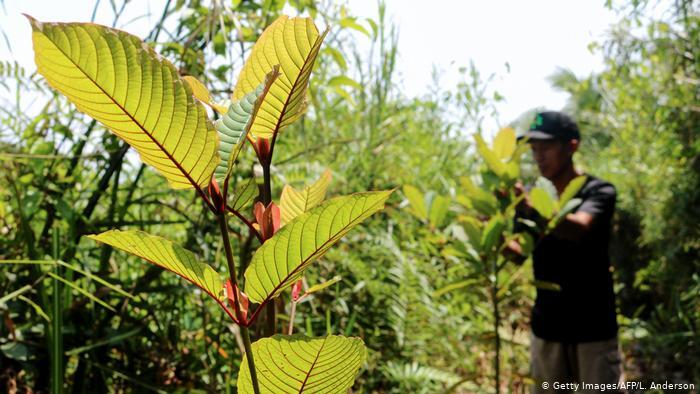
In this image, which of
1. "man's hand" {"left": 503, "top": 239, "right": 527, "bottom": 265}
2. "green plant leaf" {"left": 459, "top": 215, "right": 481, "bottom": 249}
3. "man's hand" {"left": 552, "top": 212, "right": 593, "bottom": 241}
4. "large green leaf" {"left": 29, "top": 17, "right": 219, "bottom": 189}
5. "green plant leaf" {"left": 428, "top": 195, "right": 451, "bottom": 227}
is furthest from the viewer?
"man's hand" {"left": 552, "top": 212, "right": 593, "bottom": 241}

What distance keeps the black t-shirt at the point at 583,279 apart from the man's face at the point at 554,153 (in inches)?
7.5

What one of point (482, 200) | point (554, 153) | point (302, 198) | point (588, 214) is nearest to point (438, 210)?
point (482, 200)

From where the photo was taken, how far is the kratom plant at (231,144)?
0.32 meters

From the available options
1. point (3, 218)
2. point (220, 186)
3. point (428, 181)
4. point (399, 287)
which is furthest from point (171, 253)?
point (428, 181)

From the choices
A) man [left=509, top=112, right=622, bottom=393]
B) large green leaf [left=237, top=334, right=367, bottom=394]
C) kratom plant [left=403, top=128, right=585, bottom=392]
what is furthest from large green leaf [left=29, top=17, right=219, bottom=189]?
man [left=509, top=112, right=622, bottom=393]

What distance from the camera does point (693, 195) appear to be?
4.46 meters

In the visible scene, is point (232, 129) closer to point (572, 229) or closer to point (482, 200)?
point (482, 200)

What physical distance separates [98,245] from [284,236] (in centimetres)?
96

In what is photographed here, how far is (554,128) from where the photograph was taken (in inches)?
109

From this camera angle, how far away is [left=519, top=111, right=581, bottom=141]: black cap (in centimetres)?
275

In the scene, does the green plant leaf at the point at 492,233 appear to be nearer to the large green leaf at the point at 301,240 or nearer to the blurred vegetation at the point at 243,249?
the blurred vegetation at the point at 243,249

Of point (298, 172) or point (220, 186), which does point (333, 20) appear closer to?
point (298, 172)

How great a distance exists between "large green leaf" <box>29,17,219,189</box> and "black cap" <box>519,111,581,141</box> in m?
2.55

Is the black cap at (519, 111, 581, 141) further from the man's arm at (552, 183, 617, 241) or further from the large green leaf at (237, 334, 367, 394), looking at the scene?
the large green leaf at (237, 334, 367, 394)
